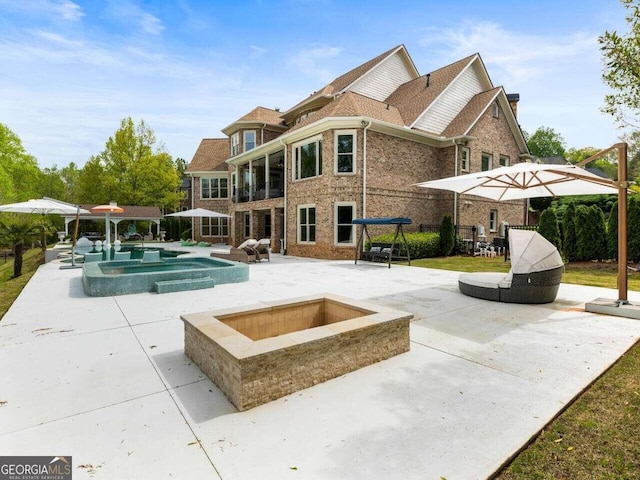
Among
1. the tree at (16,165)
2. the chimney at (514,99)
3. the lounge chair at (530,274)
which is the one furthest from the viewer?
the tree at (16,165)

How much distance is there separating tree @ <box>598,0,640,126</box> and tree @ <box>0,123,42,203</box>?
4297 cm

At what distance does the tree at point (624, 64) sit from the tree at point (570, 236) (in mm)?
7977

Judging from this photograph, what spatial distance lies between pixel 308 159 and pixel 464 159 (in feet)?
28.1

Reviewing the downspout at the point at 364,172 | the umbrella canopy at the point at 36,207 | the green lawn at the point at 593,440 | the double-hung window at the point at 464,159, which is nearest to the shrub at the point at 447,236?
the double-hung window at the point at 464,159

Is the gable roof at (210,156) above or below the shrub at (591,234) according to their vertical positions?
above

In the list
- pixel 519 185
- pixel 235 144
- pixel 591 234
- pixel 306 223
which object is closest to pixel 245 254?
pixel 306 223

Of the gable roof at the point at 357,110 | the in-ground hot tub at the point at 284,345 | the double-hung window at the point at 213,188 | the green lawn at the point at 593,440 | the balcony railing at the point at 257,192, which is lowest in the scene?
the green lawn at the point at 593,440

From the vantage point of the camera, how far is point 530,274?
649 centimetres

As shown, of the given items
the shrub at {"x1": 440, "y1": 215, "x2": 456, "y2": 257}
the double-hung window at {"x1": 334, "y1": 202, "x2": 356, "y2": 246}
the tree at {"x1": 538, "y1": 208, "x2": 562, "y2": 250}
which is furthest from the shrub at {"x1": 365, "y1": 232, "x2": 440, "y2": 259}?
the tree at {"x1": 538, "y1": 208, "x2": 562, "y2": 250}

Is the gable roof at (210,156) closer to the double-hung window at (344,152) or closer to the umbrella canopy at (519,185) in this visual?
the double-hung window at (344,152)

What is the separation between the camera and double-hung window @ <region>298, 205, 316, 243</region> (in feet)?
54.8

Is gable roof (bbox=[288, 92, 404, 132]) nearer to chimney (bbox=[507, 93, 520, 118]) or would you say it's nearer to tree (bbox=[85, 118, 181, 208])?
chimney (bbox=[507, 93, 520, 118])

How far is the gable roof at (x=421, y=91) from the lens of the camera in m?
18.2

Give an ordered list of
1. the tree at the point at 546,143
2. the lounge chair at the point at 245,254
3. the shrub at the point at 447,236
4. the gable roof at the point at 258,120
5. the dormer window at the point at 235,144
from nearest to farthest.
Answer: the lounge chair at the point at 245,254 → the shrub at the point at 447,236 → the gable roof at the point at 258,120 → the dormer window at the point at 235,144 → the tree at the point at 546,143
